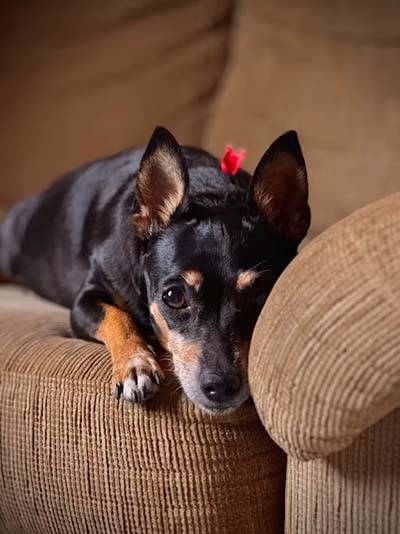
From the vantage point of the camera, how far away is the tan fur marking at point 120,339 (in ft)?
4.66

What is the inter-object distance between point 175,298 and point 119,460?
31 centimetres

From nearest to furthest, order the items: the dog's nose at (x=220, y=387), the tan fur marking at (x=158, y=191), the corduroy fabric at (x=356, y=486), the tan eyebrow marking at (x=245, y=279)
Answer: the corduroy fabric at (x=356, y=486), the dog's nose at (x=220, y=387), the tan eyebrow marking at (x=245, y=279), the tan fur marking at (x=158, y=191)

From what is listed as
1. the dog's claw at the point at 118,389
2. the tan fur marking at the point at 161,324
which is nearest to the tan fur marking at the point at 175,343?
the tan fur marking at the point at 161,324

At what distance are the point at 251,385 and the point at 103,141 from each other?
1.48m

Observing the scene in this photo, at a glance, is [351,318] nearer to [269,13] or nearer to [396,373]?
[396,373]

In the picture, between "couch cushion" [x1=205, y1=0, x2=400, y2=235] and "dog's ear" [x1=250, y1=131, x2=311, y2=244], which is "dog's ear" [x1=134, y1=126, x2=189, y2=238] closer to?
"dog's ear" [x1=250, y1=131, x2=311, y2=244]

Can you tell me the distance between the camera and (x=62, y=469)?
144 cm

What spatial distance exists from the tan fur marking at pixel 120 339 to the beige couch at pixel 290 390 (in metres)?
0.03

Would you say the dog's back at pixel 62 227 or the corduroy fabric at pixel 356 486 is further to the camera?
the dog's back at pixel 62 227

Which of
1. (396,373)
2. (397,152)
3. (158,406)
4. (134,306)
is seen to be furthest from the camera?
(397,152)

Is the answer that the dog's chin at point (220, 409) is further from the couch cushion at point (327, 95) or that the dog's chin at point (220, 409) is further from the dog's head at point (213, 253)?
the couch cushion at point (327, 95)

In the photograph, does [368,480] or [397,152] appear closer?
[368,480]

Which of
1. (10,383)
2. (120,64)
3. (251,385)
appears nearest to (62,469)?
(10,383)

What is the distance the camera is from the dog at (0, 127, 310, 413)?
1407mm
